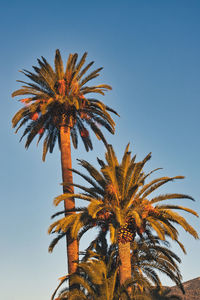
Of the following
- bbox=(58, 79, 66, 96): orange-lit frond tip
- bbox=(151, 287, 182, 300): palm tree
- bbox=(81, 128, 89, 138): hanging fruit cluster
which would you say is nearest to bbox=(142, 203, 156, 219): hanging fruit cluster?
bbox=(151, 287, 182, 300): palm tree

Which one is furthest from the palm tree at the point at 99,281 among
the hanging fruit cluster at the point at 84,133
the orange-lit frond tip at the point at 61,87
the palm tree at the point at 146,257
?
the orange-lit frond tip at the point at 61,87

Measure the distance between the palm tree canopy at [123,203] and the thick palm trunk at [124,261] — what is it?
0.41 m

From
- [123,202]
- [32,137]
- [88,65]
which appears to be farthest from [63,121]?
[123,202]

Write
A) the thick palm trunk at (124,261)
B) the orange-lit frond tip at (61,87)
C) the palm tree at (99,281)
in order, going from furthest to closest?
the orange-lit frond tip at (61,87), the thick palm trunk at (124,261), the palm tree at (99,281)

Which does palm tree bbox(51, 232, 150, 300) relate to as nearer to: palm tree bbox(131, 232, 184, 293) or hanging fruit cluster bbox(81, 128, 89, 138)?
palm tree bbox(131, 232, 184, 293)

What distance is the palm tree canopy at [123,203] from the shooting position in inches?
878

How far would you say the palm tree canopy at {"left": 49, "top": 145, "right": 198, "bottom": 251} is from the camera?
22312 millimetres

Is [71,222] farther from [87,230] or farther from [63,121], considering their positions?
[63,121]

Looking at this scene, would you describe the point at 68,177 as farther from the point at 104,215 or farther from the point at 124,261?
the point at 124,261

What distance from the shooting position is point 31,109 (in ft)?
84.6

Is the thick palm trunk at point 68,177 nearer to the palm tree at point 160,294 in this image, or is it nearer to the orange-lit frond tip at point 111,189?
the orange-lit frond tip at point 111,189

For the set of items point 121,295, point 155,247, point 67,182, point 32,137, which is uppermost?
point 32,137

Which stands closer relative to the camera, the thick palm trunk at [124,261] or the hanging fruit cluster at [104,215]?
the thick palm trunk at [124,261]

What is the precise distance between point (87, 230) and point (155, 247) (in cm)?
401
